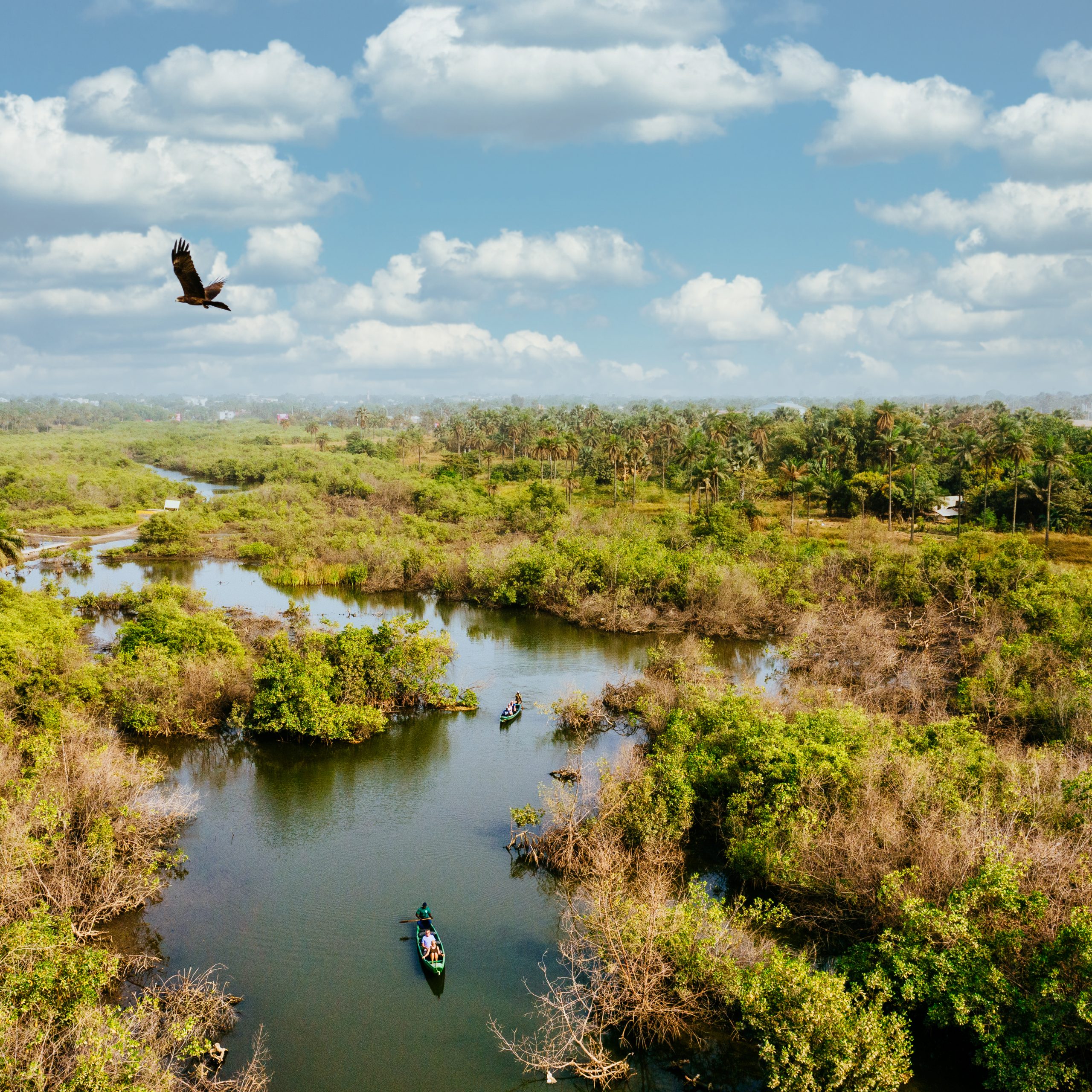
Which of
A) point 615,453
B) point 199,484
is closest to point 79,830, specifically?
point 615,453

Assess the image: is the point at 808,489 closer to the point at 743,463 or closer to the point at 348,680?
the point at 743,463

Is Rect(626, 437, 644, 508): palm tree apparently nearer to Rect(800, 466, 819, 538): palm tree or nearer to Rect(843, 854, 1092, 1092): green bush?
Rect(800, 466, 819, 538): palm tree

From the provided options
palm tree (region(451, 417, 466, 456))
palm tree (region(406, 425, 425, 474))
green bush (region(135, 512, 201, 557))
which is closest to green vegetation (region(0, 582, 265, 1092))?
green bush (region(135, 512, 201, 557))

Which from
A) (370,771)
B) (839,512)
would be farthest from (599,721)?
(839,512)

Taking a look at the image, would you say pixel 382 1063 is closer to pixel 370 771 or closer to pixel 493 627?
pixel 370 771

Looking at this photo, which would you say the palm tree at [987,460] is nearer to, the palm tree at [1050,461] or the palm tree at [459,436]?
the palm tree at [1050,461]
